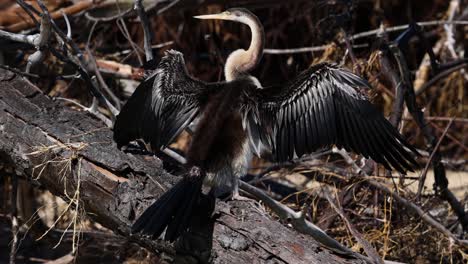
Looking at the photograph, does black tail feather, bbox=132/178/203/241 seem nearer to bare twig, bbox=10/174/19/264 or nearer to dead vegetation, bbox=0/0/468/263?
dead vegetation, bbox=0/0/468/263

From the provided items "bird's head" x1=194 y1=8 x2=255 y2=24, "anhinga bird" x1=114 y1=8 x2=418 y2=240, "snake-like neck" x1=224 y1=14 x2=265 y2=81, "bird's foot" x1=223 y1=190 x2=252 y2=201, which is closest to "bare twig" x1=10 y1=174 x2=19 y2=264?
"anhinga bird" x1=114 y1=8 x2=418 y2=240

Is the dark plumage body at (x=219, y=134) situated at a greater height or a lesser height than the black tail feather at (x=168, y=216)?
greater

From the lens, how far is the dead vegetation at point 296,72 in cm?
355

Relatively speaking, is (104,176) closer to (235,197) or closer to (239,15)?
(235,197)

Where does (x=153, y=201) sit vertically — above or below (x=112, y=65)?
below

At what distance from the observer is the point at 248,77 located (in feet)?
11.0

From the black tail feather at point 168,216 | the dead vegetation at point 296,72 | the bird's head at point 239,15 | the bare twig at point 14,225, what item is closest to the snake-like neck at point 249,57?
the bird's head at point 239,15

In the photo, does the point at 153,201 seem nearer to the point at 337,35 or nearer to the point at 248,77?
the point at 248,77

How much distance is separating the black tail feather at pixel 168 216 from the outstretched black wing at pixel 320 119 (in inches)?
21.1

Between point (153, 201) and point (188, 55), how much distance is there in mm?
2657

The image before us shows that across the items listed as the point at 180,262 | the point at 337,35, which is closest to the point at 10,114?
the point at 180,262

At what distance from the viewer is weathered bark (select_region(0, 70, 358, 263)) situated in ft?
8.38

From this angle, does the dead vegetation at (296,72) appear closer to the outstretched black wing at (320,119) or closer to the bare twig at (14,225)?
the bare twig at (14,225)

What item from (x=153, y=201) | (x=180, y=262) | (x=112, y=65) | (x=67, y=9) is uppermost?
(x=67, y=9)
